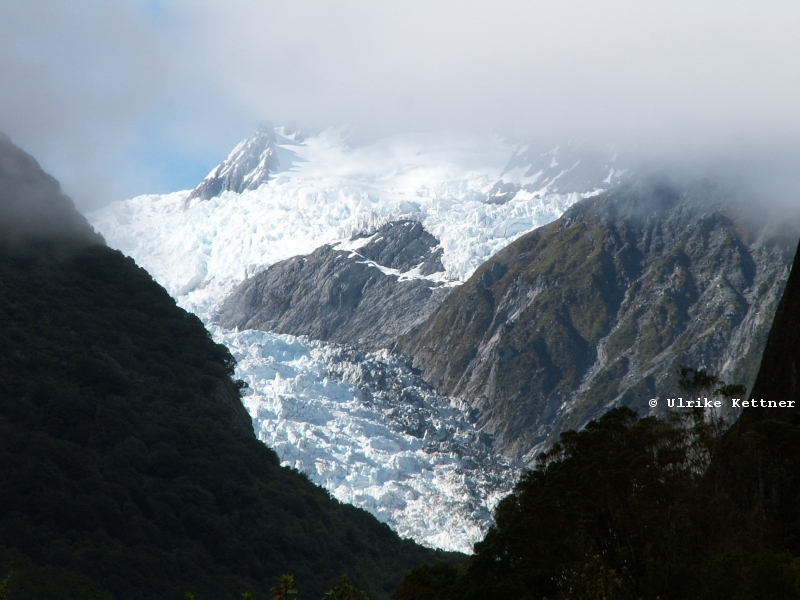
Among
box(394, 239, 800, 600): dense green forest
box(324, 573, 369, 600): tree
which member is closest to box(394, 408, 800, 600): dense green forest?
box(394, 239, 800, 600): dense green forest

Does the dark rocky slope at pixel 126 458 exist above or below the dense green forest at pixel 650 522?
above

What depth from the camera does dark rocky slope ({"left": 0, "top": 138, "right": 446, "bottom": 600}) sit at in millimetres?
80500

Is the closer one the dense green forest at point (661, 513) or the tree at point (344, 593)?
the tree at point (344, 593)

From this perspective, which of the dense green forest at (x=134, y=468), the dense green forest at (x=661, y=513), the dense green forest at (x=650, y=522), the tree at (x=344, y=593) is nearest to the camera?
the tree at (x=344, y=593)

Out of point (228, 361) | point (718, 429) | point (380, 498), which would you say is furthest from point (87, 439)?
point (380, 498)

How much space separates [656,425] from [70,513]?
153 ft

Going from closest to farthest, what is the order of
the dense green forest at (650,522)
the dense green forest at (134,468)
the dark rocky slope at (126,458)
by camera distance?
the dense green forest at (650,522)
the dense green forest at (134,468)
the dark rocky slope at (126,458)

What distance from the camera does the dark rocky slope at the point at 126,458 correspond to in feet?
264

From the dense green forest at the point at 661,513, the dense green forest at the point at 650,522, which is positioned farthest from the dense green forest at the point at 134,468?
the dense green forest at the point at 650,522

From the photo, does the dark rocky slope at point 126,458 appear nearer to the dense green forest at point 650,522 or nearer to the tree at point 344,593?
the dense green forest at point 650,522

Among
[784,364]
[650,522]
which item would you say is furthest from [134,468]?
[784,364]

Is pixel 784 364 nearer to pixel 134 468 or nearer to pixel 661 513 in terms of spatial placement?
pixel 661 513

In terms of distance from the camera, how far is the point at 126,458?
9181cm

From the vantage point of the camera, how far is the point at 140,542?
83.6 meters
